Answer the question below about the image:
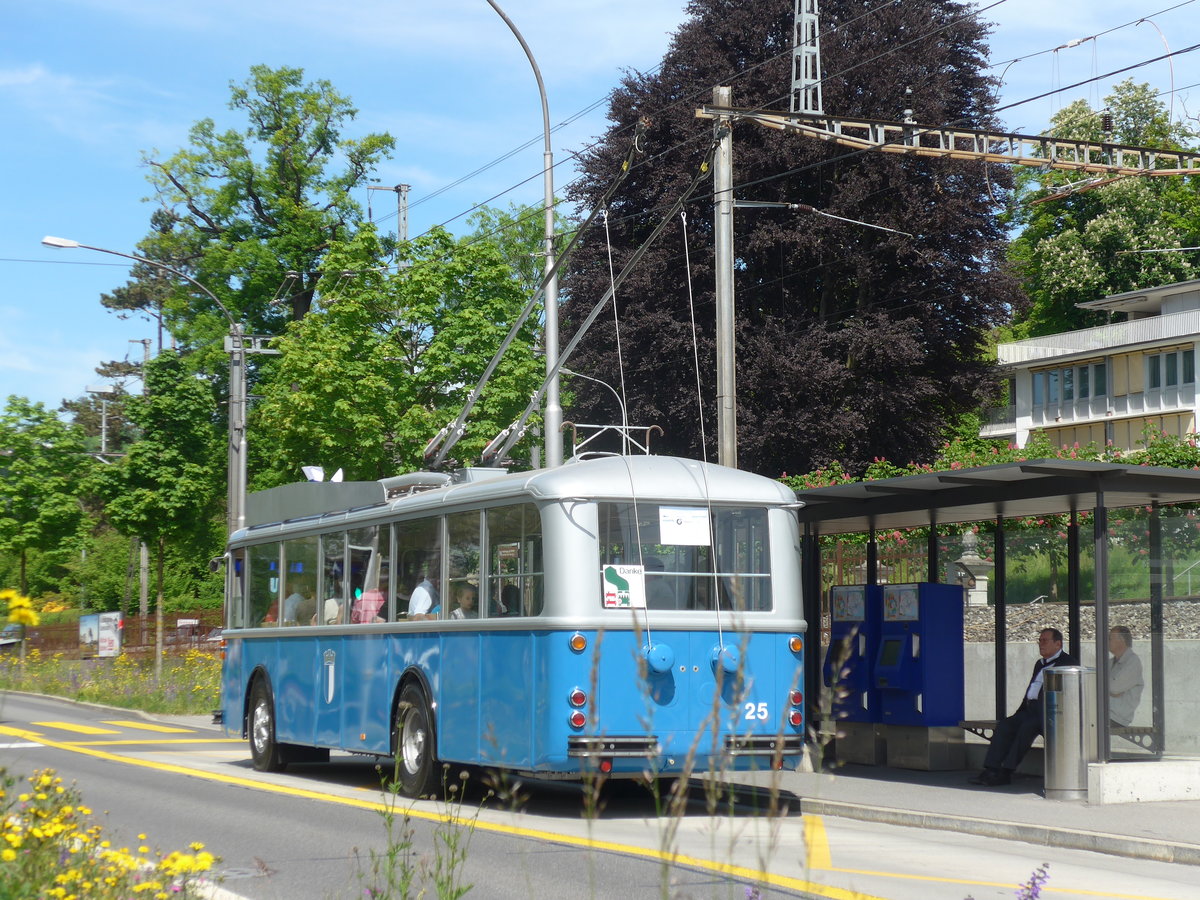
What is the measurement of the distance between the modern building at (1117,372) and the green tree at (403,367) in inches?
1155

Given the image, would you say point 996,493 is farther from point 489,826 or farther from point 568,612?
point 489,826

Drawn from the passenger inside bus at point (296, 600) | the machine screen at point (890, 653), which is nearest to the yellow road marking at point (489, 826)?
the passenger inside bus at point (296, 600)

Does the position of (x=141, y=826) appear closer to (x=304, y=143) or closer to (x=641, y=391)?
(x=641, y=391)

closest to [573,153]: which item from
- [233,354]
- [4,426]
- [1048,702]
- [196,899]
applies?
[233,354]

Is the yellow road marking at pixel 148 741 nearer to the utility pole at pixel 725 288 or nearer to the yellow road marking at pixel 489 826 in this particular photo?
the yellow road marking at pixel 489 826

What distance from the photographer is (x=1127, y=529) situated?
14352mm

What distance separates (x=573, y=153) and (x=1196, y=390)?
112 feet

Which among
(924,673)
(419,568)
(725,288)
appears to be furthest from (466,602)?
(725,288)

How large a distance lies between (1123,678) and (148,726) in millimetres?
18986

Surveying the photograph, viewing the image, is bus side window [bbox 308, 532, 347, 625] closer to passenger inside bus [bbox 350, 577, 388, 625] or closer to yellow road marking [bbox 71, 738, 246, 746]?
passenger inside bus [bbox 350, 577, 388, 625]

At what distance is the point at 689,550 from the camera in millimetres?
12852

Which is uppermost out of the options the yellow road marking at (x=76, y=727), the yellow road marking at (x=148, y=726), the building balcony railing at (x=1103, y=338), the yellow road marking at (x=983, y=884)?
the building balcony railing at (x=1103, y=338)

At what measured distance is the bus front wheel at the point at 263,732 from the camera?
17.6 m

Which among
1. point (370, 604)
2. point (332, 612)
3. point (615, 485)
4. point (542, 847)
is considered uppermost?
point (615, 485)
